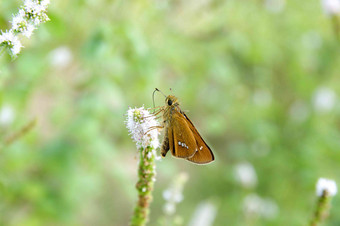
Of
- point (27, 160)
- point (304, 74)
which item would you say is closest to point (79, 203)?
point (27, 160)

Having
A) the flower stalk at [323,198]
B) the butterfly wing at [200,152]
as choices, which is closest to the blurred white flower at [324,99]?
the flower stalk at [323,198]

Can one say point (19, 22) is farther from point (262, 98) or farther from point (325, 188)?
point (262, 98)

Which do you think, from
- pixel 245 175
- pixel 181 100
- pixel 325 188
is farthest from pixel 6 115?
pixel 245 175

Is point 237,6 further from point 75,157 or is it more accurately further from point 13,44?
point 13,44

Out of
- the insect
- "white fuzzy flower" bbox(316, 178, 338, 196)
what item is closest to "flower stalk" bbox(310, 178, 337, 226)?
"white fuzzy flower" bbox(316, 178, 338, 196)

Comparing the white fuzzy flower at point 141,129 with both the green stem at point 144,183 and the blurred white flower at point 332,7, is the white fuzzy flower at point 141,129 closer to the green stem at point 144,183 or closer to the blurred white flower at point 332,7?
the green stem at point 144,183

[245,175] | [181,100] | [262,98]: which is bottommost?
[245,175]
